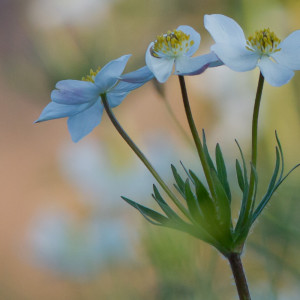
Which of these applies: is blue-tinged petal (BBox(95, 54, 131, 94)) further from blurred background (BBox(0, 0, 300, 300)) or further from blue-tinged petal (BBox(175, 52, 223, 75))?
blurred background (BBox(0, 0, 300, 300))

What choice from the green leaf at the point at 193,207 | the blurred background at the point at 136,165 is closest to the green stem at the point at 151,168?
the green leaf at the point at 193,207

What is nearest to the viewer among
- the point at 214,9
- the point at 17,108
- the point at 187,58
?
the point at 187,58

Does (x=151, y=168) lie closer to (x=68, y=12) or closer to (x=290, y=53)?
(x=290, y=53)

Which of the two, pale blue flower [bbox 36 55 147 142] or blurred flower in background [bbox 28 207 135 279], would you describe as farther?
blurred flower in background [bbox 28 207 135 279]

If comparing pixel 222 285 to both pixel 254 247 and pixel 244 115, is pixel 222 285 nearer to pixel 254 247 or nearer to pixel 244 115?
pixel 254 247

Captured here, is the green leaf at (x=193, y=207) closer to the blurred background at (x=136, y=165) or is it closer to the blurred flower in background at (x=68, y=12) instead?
the blurred background at (x=136, y=165)

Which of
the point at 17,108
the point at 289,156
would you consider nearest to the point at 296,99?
the point at 289,156

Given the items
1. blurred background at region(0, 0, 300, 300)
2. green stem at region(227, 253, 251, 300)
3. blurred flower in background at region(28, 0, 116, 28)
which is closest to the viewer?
green stem at region(227, 253, 251, 300)

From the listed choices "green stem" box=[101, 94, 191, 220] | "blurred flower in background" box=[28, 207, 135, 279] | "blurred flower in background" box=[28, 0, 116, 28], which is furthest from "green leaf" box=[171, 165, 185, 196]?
"blurred flower in background" box=[28, 0, 116, 28]
